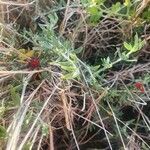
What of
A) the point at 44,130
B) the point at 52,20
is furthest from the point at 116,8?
the point at 44,130

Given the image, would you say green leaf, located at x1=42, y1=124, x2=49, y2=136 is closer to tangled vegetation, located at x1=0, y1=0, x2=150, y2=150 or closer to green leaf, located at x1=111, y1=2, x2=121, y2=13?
tangled vegetation, located at x1=0, y1=0, x2=150, y2=150

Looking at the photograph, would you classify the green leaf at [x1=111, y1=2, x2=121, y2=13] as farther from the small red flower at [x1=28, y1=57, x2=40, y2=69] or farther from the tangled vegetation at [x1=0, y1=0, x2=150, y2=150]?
the small red flower at [x1=28, y1=57, x2=40, y2=69]

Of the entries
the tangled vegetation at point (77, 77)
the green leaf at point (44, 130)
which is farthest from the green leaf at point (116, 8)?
the green leaf at point (44, 130)

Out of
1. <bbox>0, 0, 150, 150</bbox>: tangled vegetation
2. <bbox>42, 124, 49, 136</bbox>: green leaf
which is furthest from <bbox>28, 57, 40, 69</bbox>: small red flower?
<bbox>42, 124, 49, 136</bbox>: green leaf

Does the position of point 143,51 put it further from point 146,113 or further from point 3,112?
point 3,112

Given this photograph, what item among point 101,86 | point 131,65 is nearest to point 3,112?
point 101,86

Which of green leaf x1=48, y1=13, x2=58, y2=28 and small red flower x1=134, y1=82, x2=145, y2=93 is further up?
green leaf x1=48, y1=13, x2=58, y2=28

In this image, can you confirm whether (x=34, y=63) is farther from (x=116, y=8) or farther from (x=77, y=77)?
(x=116, y=8)

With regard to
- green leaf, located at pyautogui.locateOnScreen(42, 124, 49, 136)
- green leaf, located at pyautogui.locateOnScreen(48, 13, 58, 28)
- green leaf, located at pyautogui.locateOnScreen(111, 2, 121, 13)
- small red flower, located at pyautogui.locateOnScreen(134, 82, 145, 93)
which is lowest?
green leaf, located at pyautogui.locateOnScreen(42, 124, 49, 136)

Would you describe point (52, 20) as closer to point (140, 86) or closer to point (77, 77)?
point (77, 77)

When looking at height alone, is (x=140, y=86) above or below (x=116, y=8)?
below
